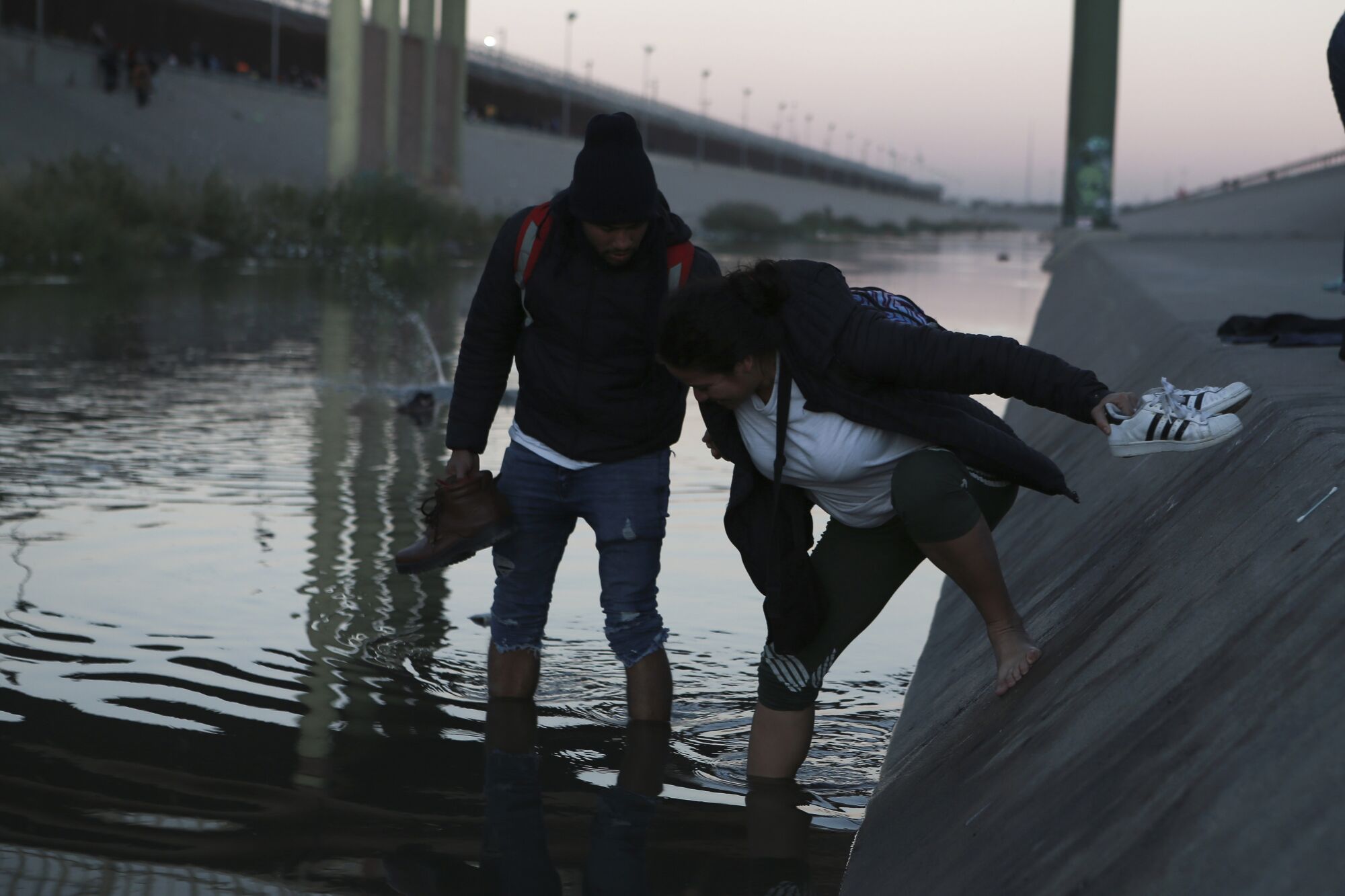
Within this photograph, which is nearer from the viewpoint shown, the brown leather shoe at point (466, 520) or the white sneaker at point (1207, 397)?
the white sneaker at point (1207, 397)

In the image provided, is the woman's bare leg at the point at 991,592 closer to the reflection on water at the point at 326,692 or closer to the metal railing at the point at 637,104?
the reflection on water at the point at 326,692

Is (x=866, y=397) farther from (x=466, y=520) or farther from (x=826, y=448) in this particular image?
(x=466, y=520)

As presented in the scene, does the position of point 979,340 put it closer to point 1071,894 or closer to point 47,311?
point 1071,894

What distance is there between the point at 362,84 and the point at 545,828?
46816mm

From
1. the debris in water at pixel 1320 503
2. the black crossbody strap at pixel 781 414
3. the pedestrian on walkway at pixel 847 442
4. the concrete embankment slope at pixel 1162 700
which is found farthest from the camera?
the black crossbody strap at pixel 781 414

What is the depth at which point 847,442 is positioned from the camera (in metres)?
4.14

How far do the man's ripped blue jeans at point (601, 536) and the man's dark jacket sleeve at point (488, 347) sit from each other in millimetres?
144

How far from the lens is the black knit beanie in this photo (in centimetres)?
449

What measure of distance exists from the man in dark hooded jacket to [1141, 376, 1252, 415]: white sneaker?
1.39 metres

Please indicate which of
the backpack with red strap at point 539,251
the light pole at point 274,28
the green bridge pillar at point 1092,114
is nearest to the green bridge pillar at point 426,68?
the light pole at point 274,28

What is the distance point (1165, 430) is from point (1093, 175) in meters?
38.0

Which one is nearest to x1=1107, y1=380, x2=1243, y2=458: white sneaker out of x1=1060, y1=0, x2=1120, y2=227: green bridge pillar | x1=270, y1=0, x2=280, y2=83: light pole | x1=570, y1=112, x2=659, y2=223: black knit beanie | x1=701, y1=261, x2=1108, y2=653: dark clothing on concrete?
x1=701, y1=261, x2=1108, y2=653: dark clothing on concrete

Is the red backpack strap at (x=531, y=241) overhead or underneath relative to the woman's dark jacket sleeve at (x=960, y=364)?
overhead

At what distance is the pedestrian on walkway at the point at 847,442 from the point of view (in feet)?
13.0
